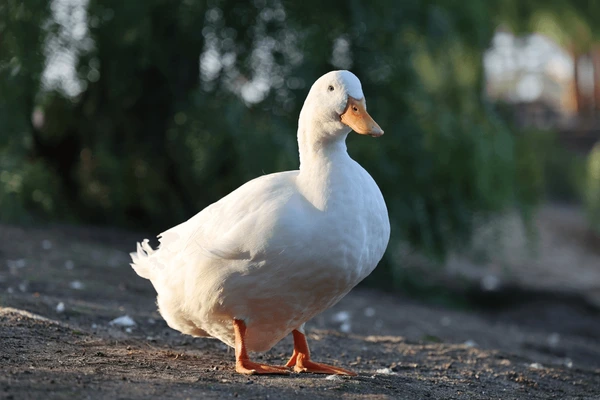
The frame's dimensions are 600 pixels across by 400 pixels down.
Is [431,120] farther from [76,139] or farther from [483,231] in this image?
[76,139]

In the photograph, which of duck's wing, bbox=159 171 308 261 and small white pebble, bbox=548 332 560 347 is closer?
duck's wing, bbox=159 171 308 261

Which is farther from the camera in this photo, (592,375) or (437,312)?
(437,312)

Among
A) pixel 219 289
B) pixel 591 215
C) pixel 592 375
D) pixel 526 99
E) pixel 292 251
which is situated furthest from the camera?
pixel 526 99

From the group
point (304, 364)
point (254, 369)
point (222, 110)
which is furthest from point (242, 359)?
point (222, 110)

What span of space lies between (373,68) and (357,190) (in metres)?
6.45

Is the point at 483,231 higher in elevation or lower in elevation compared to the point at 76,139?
lower

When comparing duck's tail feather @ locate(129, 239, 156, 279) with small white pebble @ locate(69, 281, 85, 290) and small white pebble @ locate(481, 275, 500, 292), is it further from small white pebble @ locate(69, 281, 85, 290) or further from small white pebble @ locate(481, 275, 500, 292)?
small white pebble @ locate(481, 275, 500, 292)

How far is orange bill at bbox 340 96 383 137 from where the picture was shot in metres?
4.10

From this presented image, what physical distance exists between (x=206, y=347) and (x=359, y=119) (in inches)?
85.9

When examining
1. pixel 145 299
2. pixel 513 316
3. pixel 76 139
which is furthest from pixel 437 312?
pixel 76 139

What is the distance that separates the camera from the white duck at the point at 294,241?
13.2 ft

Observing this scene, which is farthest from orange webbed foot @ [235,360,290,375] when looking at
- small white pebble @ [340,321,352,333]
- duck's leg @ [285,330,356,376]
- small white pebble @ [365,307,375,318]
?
small white pebble @ [365,307,375,318]

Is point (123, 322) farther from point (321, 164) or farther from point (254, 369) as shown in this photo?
point (321, 164)

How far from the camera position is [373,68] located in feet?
34.1
